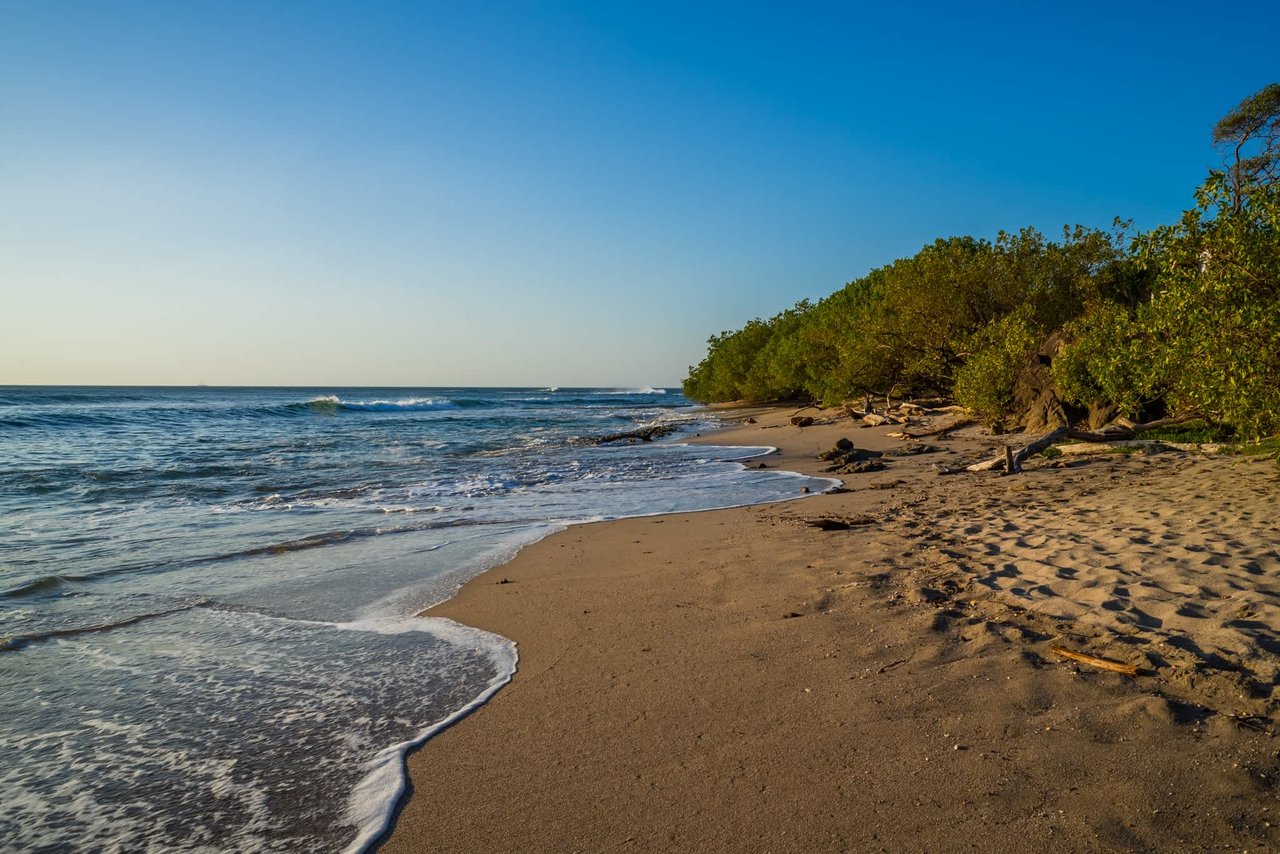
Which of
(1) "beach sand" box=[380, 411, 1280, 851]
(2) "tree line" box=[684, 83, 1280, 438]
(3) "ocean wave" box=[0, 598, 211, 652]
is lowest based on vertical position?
(3) "ocean wave" box=[0, 598, 211, 652]

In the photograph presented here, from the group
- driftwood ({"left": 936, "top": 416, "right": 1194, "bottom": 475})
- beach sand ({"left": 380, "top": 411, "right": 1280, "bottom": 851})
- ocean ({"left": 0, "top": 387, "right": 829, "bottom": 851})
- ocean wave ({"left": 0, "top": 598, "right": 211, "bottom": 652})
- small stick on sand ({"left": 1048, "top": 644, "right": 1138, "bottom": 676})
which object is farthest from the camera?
driftwood ({"left": 936, "top": 416, "right": 1194, "bottom": 475})

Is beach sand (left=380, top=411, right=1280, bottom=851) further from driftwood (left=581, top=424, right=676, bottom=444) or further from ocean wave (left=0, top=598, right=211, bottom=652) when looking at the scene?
driftwood (left=581, top=424, right=676, bottom=444)

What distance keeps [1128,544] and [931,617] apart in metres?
2.45

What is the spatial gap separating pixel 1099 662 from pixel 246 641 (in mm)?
5903

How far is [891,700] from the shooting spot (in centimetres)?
378

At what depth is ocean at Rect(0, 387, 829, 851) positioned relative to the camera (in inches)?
126

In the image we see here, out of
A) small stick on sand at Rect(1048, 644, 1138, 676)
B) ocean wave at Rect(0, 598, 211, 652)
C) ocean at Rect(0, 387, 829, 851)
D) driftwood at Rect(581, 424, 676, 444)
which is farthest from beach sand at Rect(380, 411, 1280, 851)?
driftwood at Rect(581, 424, 676, 444)

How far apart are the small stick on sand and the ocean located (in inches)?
139

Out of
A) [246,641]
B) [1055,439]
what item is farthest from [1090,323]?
[246,641]

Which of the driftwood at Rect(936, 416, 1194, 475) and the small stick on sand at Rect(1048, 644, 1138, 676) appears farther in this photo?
the driftwood at Rect(936, 416, 1194, 475)

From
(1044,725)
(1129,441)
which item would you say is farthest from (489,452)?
(1044,725)

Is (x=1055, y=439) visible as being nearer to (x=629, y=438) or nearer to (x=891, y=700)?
(x=891, y=700)

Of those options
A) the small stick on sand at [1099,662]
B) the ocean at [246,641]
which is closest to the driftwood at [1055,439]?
the ocean at [246,641]

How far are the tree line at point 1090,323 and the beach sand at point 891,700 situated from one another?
6.53 ft
